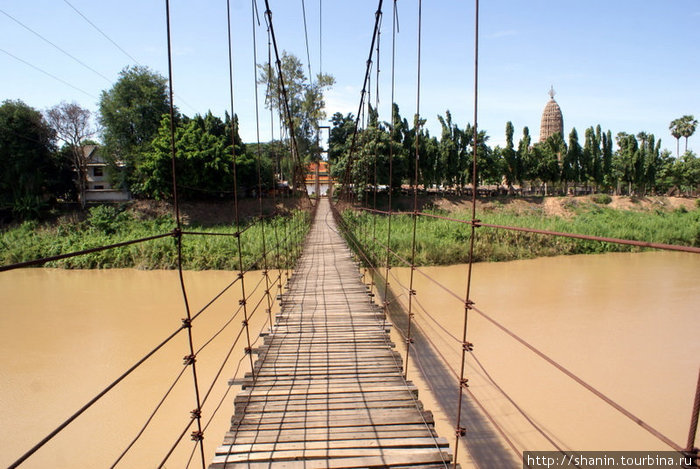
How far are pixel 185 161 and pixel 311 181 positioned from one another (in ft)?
37.0

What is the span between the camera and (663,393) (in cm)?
337

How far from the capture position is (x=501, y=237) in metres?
9.31

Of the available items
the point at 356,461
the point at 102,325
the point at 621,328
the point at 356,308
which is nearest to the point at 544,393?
the point at 356,308

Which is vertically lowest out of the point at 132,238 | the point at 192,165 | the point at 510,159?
the point at 132,238

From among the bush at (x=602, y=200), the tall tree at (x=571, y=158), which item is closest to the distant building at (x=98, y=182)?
the tall tree at (x=571, y=158)

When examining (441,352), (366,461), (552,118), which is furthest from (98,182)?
(552,118)

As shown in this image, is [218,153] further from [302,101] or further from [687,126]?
[687,126]

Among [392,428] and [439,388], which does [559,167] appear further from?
[392,428]

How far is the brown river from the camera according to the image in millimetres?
2908

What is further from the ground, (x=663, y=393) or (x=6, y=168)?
(x=6, y=168)

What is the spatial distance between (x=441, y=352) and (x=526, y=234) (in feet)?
21.8

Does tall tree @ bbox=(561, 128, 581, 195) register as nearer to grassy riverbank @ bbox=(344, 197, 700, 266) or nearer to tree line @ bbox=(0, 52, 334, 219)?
grassy riverbank @ bbox=(344, 197, 700, 266)

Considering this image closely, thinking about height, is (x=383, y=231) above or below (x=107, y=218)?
below

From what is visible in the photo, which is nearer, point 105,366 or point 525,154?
point 105,366
